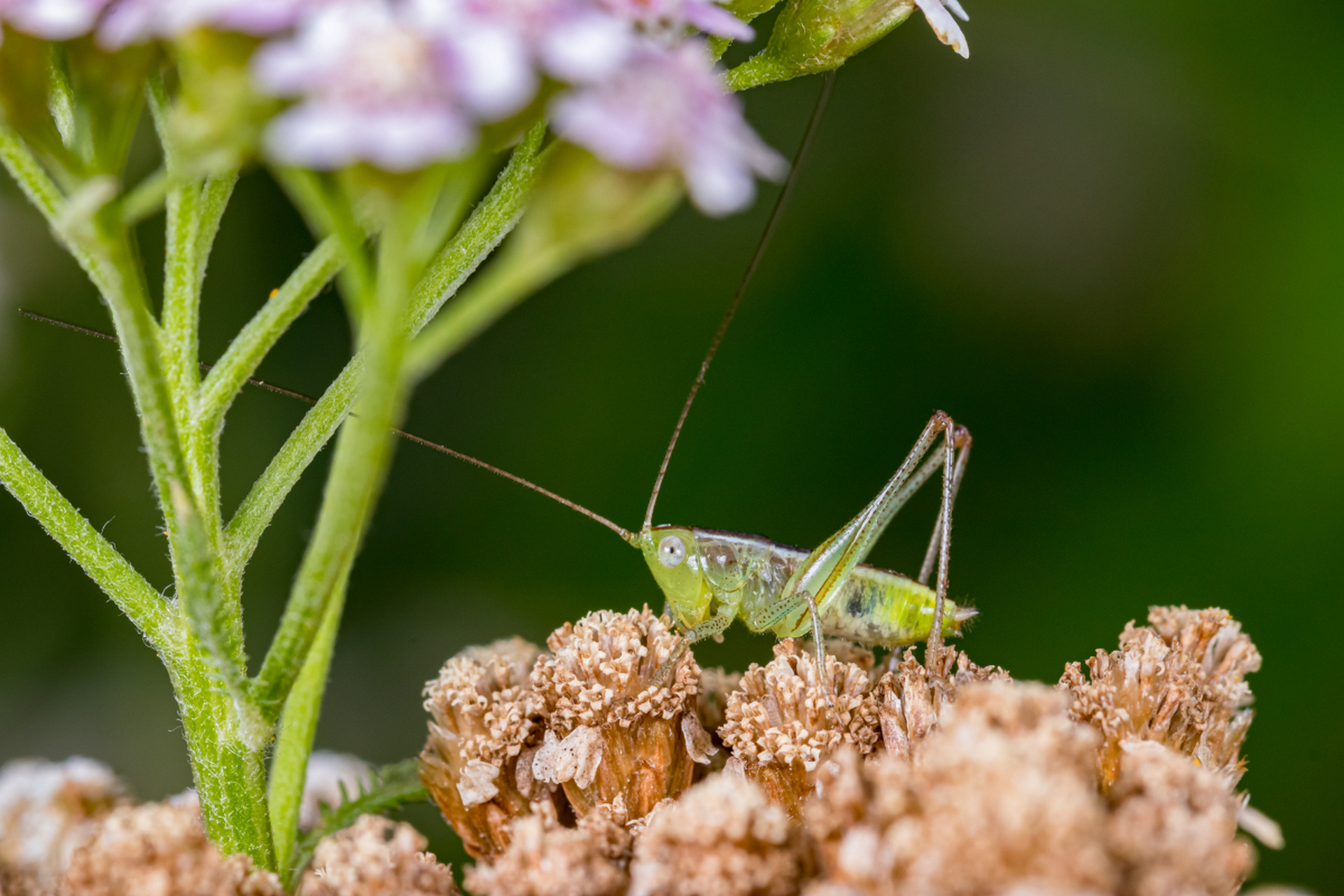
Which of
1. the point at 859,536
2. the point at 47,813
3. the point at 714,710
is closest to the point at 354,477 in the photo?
the point at 714,710

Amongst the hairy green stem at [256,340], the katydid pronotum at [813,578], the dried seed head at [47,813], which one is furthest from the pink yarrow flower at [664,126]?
the katydid pronotum at [813,578]

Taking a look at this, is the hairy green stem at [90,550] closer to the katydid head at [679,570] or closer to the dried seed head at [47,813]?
the dried seed head at [47,813]

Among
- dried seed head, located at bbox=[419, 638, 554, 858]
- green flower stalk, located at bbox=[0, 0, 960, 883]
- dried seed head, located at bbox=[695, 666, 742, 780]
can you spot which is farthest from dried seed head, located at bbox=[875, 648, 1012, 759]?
green flower stalk, located at bbox=[0, 0, 960, 883]

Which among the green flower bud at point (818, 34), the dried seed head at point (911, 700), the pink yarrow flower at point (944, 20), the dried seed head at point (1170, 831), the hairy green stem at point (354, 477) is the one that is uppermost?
the green flower bud at point (818, 34)

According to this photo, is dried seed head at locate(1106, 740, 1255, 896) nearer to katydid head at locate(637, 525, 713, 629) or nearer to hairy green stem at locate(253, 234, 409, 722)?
hairy green stem at locate(253, 234, 409, 722)

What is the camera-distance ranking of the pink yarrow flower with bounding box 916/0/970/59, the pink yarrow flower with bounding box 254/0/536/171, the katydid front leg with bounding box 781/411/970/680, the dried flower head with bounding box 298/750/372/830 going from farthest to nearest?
the katydid front leg with bounding box 781/411/970/680 → the dried flower head with bounding box 298/750/372/830 → the pink yarrow flower with bounding box 916/0/970/59 → the pink yarrow flower with bounding box 254/0/536/171
